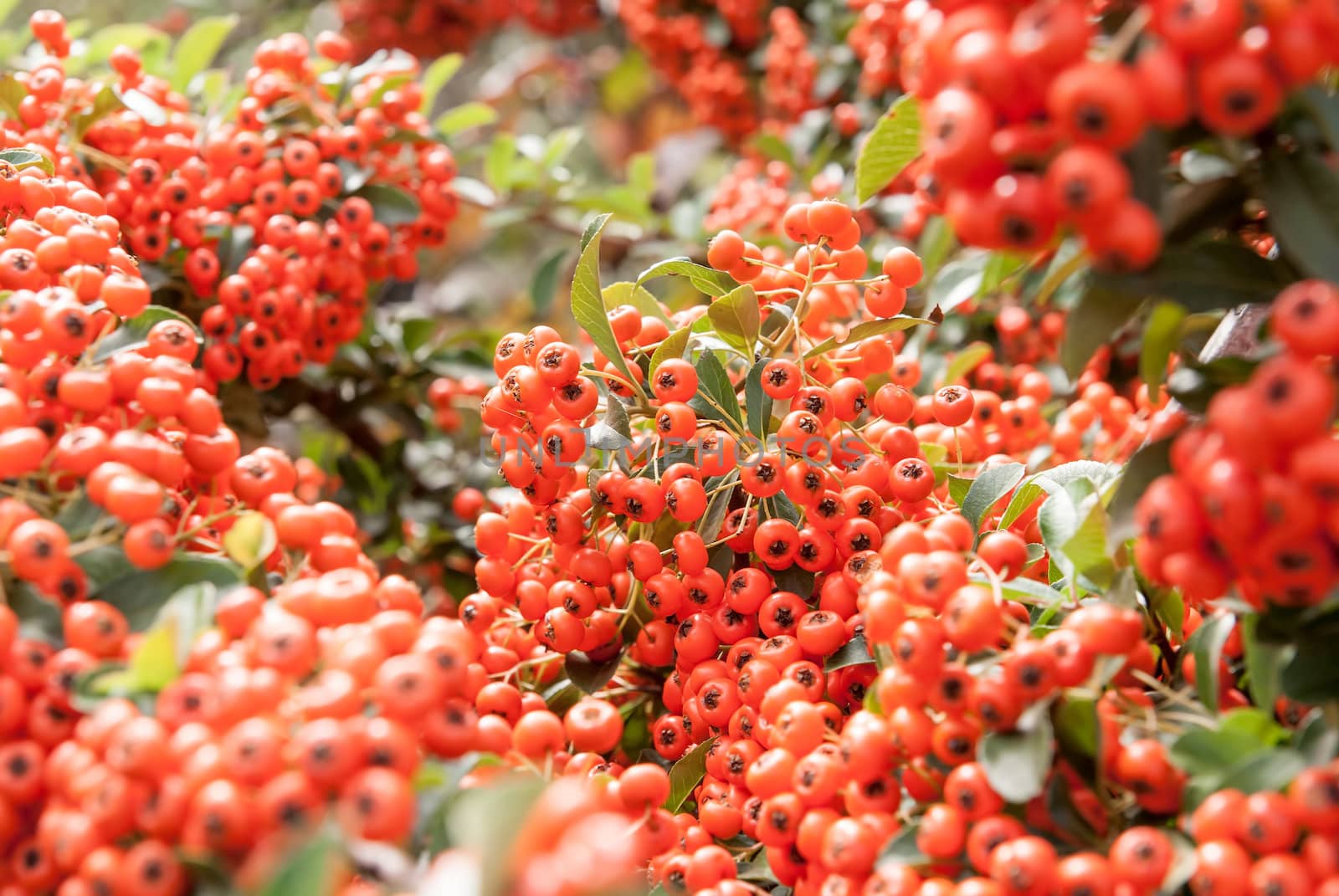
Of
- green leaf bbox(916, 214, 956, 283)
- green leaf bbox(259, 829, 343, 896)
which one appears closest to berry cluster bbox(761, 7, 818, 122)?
green leaf bbox(916, 214, 956, 283)

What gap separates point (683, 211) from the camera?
4.17 metres

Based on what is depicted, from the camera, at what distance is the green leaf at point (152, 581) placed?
152cm

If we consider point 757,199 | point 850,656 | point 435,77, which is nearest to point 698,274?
point 850,656

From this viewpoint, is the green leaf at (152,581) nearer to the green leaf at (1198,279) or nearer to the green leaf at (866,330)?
the green leaf at (866,330)

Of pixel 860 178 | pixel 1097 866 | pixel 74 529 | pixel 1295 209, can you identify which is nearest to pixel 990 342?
pixel 860 178

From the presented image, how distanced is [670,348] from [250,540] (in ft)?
2.91

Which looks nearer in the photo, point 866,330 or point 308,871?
point 308,871

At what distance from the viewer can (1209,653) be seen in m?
1.48

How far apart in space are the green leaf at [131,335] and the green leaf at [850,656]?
1.34m

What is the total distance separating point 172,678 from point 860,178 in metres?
1.45

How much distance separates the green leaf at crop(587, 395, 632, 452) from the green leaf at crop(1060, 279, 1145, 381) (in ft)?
2.77

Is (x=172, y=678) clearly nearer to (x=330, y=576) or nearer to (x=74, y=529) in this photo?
(x=330, y=576)

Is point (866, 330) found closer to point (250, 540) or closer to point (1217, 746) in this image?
point (1217, 746)

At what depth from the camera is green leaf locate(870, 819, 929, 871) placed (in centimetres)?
141
